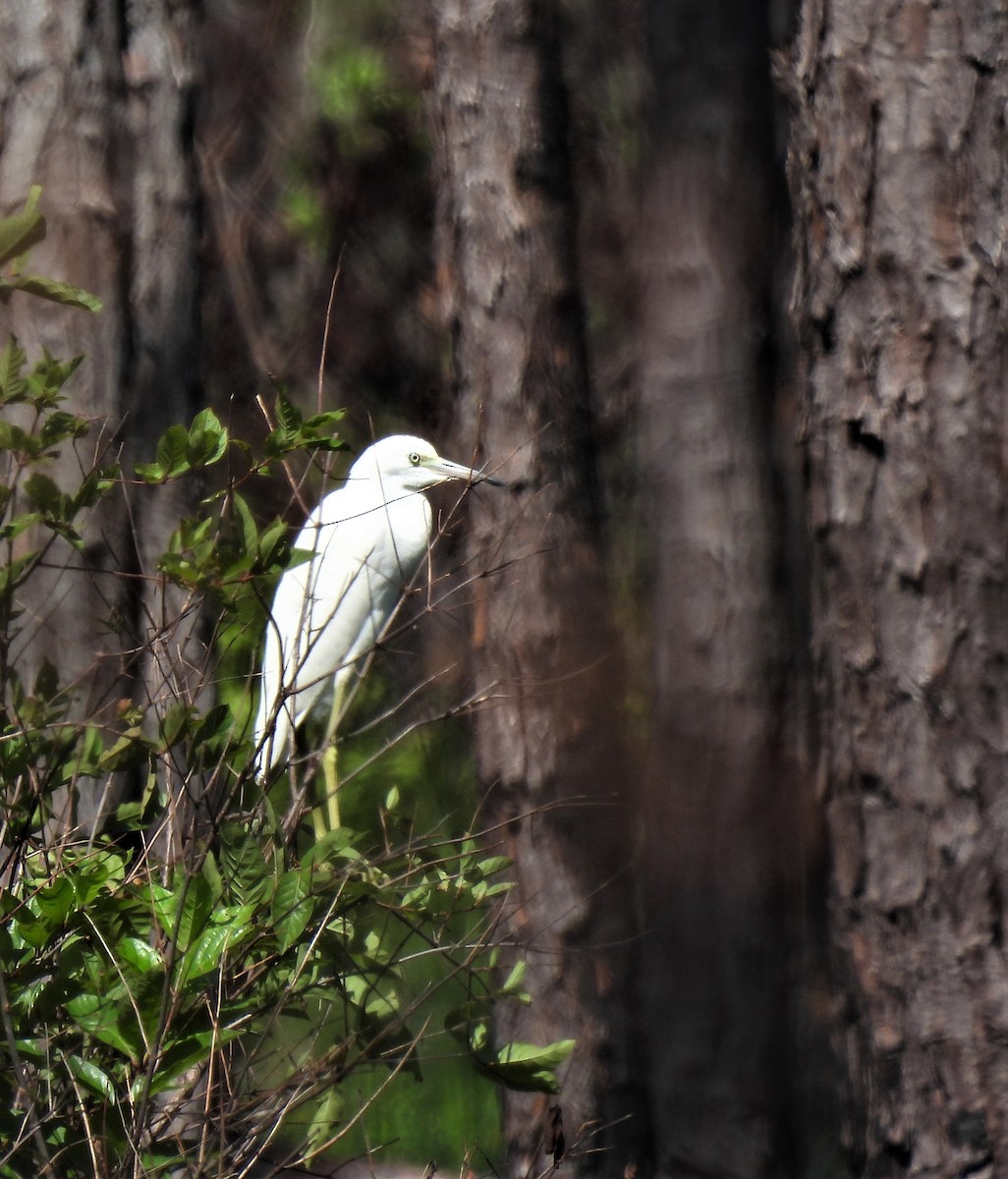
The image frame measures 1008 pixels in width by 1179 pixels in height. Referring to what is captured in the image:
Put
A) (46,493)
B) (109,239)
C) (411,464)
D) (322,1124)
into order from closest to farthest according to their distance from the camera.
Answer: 1. (46,493)
2. (322,1124)
3. (109,239)
4. (411,464)

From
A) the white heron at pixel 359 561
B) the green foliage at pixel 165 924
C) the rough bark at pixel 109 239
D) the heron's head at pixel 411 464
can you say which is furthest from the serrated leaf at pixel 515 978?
the heron's head at pixel 411 464

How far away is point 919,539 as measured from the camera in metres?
1.92

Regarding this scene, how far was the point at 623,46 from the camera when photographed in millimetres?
5246

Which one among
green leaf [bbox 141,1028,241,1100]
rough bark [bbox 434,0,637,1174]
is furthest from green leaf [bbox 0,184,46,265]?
rough bark [bbox 434,0,637,1174]

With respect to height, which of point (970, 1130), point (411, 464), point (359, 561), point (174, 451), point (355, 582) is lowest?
point (970, 1130)

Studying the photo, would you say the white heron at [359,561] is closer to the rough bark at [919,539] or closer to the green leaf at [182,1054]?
the rough bark at [919,539]

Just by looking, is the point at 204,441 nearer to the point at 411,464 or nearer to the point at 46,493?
the point at 46,493

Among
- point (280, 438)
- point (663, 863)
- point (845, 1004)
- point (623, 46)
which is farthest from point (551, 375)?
point (623, 46)

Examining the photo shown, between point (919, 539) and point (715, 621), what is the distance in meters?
1.00

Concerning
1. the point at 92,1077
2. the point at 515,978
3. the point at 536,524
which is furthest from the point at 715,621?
the point at 92,1077

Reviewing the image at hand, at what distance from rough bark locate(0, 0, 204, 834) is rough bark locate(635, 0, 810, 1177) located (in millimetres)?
969

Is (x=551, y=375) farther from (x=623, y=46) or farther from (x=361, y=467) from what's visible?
(x=623, y=46)

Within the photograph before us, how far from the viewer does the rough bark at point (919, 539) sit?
1.88m

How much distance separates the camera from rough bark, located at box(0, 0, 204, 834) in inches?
92.8
